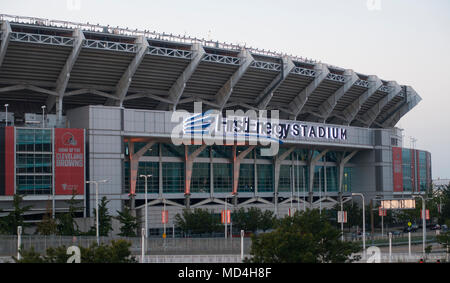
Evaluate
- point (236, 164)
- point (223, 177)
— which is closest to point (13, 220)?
point (223, 177)

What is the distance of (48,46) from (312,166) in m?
58.9

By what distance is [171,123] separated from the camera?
326ft

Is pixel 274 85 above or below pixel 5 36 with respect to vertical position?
below

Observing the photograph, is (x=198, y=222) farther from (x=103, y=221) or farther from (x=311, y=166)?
(x=311, y=166)

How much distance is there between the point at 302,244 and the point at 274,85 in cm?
6438

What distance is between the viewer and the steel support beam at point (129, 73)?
301 feet

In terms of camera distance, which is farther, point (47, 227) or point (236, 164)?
point (236, 164)

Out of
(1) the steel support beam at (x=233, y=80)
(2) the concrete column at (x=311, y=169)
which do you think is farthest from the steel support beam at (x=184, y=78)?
(2) the concrete column at (x=311, y=169)

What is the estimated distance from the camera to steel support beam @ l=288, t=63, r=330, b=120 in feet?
372

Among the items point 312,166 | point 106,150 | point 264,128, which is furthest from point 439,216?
point 106,150

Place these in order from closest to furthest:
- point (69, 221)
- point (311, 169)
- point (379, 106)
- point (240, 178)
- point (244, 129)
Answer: point (69, 221) → point (244, 129) → point (240, 178) → point (311, 169) → point (379, 106)

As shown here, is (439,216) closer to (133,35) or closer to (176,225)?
(176,225)

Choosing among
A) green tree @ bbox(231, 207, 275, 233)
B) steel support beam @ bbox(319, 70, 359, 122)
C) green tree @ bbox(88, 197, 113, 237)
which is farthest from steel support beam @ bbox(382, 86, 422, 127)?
green tree @ bbox(88, 197, 113, 237)

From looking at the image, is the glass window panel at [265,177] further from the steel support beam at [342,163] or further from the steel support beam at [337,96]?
the steel support beam at [342,163]
